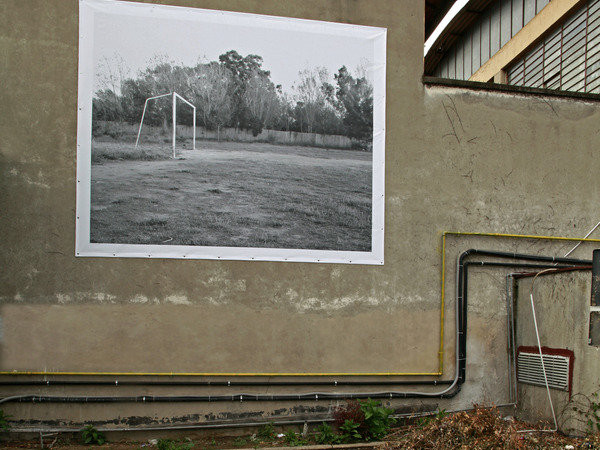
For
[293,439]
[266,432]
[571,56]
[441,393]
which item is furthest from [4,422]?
[571,56]

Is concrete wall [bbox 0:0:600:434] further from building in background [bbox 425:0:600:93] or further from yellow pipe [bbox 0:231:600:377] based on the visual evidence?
building in background [bbox 425:0:600:93]

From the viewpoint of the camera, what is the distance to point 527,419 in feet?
24.4

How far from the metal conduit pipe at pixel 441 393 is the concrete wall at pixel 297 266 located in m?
0.09

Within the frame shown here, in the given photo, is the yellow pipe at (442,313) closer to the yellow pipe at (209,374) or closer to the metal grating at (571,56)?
the yellow pipe at (209,374)

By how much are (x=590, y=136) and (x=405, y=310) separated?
4084 mm

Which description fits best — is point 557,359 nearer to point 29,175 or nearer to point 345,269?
point 345,269

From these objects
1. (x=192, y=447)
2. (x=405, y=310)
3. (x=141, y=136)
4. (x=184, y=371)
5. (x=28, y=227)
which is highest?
(x=141, y=136)

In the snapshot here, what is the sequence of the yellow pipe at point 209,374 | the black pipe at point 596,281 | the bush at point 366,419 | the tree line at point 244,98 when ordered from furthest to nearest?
1. the tree line at point 244,98
2. the bush at point 366,419
3. the yellow pipe at point 209,374
4. the black pipe at point 596,281

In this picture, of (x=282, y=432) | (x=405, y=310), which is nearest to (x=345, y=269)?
(x=405, y=310)

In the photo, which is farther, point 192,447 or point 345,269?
point 345,269

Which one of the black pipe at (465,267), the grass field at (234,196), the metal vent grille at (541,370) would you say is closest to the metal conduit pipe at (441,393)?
the black pipe at (465,267)

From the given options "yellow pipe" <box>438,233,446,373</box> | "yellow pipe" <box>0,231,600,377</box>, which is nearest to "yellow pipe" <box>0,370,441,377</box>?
"yellow pipe" <box>0,231,600,377</box>

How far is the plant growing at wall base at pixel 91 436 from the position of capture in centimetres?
668

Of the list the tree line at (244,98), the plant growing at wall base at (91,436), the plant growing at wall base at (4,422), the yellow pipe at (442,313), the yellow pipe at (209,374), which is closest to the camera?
the plant growing at wall base at (4,422)
